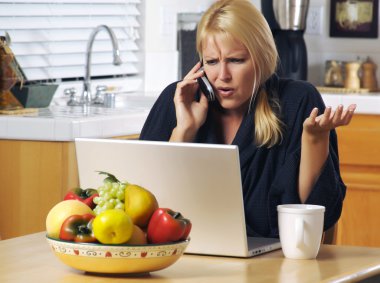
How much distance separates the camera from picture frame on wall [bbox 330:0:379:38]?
15.5 ft

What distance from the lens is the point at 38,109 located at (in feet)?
11.8

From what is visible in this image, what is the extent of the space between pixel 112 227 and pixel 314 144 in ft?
2.02

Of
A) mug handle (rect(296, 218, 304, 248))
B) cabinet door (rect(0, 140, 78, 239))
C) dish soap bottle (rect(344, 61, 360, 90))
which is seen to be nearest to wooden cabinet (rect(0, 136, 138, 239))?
cabinet door (rect(0, 140, 78, 239))

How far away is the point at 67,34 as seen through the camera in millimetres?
4062

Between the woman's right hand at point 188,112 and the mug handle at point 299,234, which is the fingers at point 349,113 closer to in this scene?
the mug handle at point 299,234

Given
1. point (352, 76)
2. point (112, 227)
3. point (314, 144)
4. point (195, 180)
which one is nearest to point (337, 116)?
Result: point (314, 144)

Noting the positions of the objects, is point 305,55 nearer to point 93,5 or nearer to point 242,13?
point 93,5

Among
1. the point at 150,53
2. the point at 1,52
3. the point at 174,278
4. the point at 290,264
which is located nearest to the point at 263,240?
the point at 290,264

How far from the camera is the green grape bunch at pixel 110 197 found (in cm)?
177

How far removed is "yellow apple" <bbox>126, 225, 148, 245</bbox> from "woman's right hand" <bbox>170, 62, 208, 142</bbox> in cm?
72

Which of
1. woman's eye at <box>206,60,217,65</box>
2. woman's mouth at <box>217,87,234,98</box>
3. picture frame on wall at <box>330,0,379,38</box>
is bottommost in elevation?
woman's mouth at <box>217,87,234,98</box>

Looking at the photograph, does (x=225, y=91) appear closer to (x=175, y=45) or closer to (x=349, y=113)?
(x=349, y=113)

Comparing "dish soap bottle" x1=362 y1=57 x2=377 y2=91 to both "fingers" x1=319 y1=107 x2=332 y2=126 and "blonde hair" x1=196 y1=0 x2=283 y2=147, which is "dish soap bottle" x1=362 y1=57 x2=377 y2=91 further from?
"fingers" x1=319 y1=107 x2=332 y2=126

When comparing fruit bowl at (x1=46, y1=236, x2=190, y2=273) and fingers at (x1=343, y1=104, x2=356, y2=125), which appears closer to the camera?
fruit bowl at (x1=46, y1=236, x2=190, y2=273)
